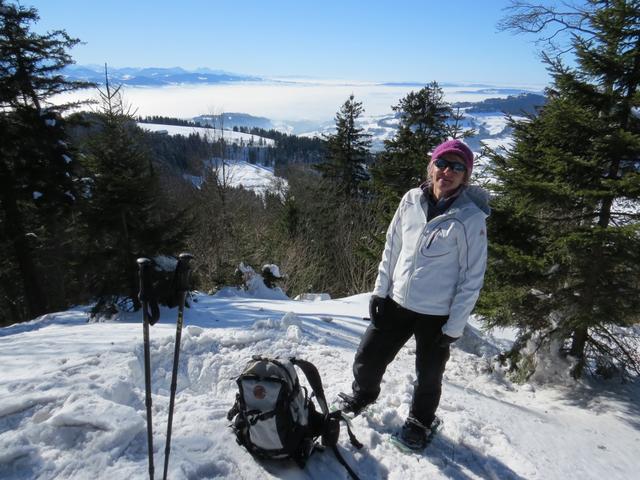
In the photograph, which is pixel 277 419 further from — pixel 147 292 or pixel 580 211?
pixel 580 211

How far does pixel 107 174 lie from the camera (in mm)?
7422

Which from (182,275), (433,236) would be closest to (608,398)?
(433,236)

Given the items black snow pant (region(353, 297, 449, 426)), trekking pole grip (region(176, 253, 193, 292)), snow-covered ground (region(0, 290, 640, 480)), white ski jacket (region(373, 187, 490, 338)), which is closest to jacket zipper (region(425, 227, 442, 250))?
white ski jacket (region(373, 187, 490, 338))

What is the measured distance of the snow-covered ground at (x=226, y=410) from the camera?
2.60m

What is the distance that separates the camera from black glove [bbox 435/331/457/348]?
8.94 ft

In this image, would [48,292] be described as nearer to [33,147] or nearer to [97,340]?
[33,147]

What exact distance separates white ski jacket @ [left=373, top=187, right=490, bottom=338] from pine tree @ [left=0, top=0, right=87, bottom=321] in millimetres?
13168

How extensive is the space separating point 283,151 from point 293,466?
128391mm

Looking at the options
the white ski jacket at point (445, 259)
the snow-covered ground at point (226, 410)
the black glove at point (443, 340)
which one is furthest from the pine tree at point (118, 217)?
the black glove at point (443, 340)

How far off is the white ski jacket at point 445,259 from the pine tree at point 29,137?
1317 centimetres

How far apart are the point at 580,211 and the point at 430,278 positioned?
10.5 ft

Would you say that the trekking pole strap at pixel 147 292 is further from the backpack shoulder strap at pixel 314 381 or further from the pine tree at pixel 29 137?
the pine tree at pixel 29 137

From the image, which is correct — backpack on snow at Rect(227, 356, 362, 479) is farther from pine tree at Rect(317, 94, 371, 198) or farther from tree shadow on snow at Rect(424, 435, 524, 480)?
pine tree at Rect(317, 94, 371, 198)

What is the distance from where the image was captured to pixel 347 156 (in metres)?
23.8
